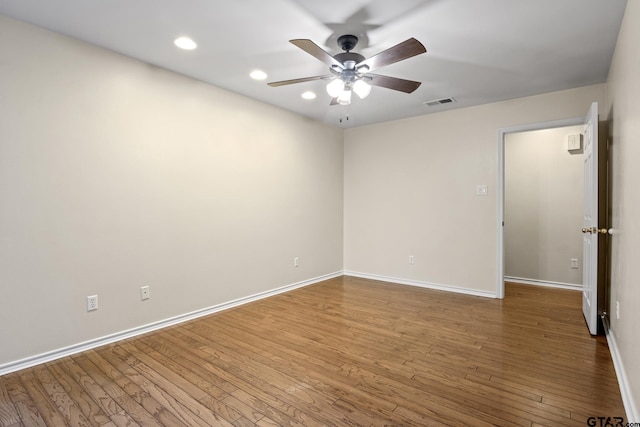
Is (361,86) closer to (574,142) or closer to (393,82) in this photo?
(393,82)

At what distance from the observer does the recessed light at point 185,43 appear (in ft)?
8.36

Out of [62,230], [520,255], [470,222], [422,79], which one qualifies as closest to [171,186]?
[62,230]

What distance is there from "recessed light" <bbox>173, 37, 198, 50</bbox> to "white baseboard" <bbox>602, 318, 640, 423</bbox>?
3590mm

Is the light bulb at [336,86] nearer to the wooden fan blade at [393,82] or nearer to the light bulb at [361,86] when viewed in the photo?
the light bulb at [361,86]

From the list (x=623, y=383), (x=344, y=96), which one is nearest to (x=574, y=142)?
(x=623, y=383)

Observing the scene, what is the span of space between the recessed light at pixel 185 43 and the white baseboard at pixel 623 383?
3.59m

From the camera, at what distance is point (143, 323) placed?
2.99m

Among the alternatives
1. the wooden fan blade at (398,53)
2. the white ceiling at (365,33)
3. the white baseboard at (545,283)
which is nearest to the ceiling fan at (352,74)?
the wooden fan blade at (398,53)

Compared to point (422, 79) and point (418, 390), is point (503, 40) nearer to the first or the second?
point (422, 79)

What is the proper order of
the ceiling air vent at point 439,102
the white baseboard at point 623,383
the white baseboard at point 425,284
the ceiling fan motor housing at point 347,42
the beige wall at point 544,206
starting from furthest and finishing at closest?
1. the beige wall at point 544,206
2. the white baseboard at point 425,284
3. the ceiling air vent at point 439,102
4. the ceiling fan motor housing at point 347,42
5. the white baseboard at point 623,383

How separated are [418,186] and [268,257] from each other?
2317mm

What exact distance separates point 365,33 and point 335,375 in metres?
2.46

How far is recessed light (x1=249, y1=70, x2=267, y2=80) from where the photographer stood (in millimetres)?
3170

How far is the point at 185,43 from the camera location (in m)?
2.61
